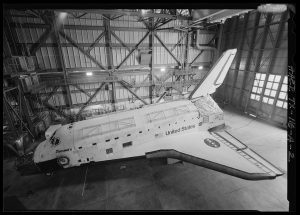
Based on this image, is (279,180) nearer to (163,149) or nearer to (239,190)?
(239,190)

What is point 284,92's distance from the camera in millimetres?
16859

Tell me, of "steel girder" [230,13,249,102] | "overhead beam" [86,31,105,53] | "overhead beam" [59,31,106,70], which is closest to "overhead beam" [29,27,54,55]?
"overhead beam" [59,31,106,70]

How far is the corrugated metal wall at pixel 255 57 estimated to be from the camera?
16891mm

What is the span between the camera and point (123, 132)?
9.91 meters

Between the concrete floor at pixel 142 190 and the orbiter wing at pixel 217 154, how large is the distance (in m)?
1.55

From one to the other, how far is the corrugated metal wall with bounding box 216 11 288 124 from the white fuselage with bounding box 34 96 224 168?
10.9 meters

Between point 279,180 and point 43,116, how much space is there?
67.9 ft

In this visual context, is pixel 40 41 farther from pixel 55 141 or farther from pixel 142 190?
pixel 142 190

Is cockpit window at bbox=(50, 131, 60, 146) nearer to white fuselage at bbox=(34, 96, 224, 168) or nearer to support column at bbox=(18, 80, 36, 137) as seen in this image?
white fuselage at bbox=(34, 96, 224, 168)

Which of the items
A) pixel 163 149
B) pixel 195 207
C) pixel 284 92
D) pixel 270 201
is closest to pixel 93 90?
pixel 163 149

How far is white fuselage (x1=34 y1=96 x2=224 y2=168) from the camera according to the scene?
30.8 ft

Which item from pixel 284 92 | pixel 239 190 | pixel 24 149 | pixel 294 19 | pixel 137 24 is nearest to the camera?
pixel 294 19

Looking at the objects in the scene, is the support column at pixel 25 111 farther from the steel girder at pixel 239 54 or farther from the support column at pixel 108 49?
the steel girder at pixel 239 54

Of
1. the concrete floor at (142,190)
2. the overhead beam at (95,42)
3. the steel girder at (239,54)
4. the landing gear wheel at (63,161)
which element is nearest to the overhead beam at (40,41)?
the overhead beam at (95,42)
